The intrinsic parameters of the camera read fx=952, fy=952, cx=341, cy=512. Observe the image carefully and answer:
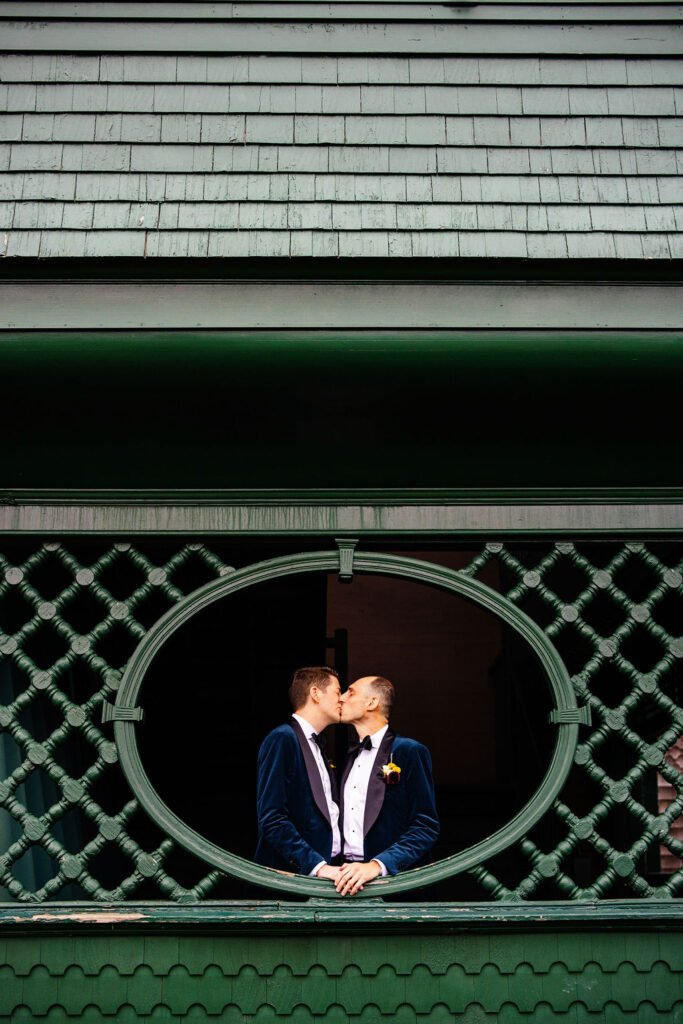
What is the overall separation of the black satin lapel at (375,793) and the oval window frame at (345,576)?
0.42 m

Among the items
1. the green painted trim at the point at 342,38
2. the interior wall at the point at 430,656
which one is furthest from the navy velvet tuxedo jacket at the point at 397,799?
the interior wall at the point at 430,656

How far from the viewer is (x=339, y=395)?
11.3 feet

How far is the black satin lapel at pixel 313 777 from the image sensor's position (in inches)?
142

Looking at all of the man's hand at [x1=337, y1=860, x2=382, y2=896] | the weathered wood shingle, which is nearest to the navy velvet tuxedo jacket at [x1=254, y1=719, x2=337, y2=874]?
the man's hand at [x1=337, y1=860, x2=382, y2=896]

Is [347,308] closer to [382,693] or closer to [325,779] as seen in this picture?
[382,693]

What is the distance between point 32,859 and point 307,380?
2517 millimetres

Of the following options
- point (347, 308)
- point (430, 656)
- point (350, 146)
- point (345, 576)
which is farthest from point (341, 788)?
point (430, 656)

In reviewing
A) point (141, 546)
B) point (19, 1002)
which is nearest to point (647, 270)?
point (141, 546)

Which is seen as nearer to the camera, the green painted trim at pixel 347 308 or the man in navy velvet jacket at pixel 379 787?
the green painted trim at pixel 347 308

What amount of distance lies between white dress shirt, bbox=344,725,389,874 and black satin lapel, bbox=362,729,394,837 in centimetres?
1

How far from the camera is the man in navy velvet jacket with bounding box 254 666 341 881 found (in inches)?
135

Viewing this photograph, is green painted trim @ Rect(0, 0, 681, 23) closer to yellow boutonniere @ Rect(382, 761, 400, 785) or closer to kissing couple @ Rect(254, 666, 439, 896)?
kissing couple @ Rect(254, 666, 439, 896)

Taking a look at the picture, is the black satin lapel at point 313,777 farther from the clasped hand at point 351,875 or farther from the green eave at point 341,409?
the green eave at point 341,409

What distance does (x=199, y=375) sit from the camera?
3.39 metres
